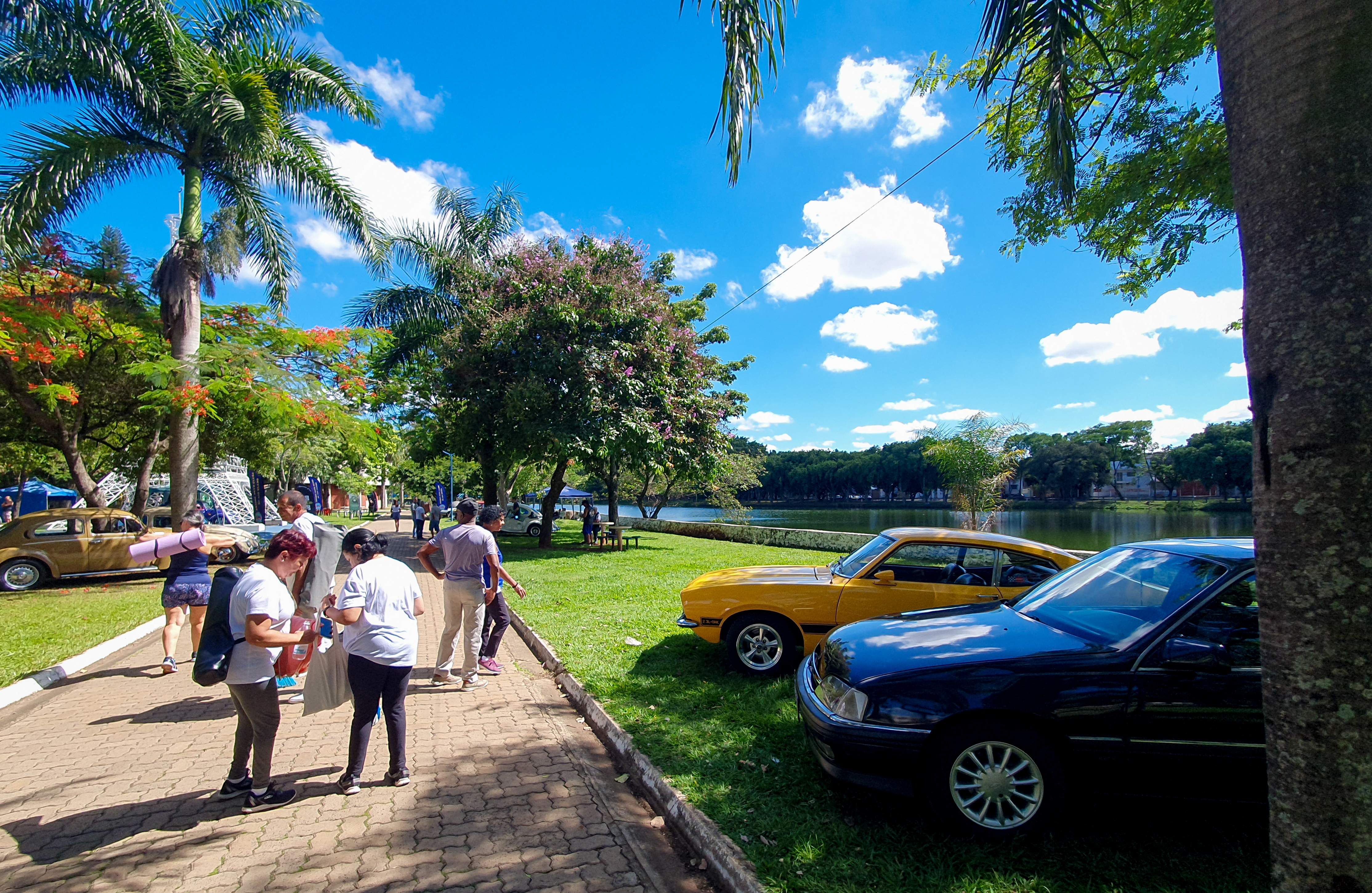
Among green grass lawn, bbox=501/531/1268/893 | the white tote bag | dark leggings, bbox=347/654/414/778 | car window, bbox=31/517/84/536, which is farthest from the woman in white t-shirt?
car window, bbox=31/517/84/536

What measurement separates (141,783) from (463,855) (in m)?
2.46

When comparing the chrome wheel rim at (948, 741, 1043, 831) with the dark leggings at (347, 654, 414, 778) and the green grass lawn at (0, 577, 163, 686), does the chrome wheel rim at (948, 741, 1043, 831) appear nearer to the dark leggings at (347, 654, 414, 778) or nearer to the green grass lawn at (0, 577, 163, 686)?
the dark leggings at (347, 654, 414, 778)

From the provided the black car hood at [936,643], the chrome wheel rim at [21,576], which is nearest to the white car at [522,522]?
the chrome wheel rim at [21,576]

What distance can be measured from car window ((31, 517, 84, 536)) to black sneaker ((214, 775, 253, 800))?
45.2 feet

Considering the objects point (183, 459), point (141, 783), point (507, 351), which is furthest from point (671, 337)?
point (141, 783)

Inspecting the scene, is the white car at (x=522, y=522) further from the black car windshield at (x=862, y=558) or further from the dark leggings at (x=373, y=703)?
the dark leggings at (x=373, y=703)

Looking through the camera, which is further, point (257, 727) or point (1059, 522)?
point (1059, 522)

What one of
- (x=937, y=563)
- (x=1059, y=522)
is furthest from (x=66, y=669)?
(x=1059, y=522)

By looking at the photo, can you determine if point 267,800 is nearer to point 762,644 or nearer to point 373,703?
point 373,703

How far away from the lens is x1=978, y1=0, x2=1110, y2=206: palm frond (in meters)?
3.43

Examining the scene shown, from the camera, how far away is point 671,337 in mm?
20000

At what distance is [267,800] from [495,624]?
118 inches

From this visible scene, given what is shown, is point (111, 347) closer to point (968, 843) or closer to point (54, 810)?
point (54, 810)

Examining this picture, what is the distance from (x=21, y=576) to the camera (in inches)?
509
